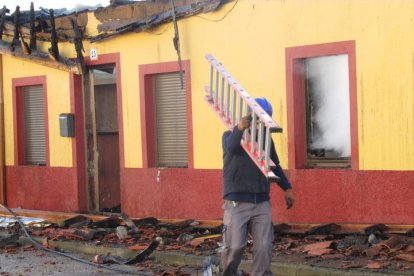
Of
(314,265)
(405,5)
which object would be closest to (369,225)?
(314,265)

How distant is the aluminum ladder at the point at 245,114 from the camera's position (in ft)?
20.1

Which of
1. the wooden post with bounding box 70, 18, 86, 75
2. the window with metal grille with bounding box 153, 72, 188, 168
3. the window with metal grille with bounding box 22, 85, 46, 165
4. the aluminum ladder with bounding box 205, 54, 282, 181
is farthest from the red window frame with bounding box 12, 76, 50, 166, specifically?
the aluminum ladder with bounding box 205, 54, 282, 181

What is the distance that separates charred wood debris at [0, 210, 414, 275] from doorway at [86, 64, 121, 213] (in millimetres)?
1178

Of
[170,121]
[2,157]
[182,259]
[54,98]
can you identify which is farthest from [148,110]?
[2,157]

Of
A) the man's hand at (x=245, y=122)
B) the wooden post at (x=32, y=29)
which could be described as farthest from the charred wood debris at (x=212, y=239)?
the wooden post at (x=32, y=29)

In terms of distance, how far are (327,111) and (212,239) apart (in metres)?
2.52

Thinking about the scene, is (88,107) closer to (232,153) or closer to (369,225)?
(369,225)

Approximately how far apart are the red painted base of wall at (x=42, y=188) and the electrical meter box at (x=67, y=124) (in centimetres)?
71

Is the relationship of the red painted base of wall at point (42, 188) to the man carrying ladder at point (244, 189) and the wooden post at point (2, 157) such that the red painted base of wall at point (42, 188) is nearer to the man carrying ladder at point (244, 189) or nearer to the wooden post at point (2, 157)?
the wooden post at point (2, 157)

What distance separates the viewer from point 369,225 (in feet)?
31.0

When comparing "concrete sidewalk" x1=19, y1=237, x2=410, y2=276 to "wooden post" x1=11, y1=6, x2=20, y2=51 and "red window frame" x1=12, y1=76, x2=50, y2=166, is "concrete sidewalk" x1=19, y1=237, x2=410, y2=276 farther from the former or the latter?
"wooden post" x1=11, y1=6, x2=20, y2=51

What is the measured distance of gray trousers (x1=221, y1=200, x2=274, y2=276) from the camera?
6.51 meters

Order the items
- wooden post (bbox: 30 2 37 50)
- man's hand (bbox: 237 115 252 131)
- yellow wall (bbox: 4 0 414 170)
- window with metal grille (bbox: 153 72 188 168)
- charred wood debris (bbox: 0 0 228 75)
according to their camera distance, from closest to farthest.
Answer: man's hand (bbox: 237 115 252 131), yellow wall (bbox: 4 0 414 170), charred wood debris (bbox: 0 0 228 75), window with metal grille (bbox: 153 72 188 168), wooden post (bbox: 30 2 37 50)

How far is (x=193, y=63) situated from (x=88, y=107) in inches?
111
